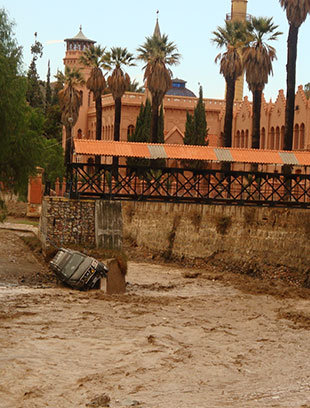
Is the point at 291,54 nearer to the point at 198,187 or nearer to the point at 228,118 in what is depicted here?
the point at 228,118

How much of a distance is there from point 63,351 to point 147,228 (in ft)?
79.3

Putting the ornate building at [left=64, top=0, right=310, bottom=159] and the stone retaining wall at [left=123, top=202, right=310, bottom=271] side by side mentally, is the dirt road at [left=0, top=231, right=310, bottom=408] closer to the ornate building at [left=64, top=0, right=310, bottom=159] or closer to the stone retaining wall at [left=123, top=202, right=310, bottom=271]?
the stone retaining wall at [left=123, top=202, right=310, bottom=271]

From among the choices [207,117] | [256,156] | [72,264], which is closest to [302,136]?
[207,117]

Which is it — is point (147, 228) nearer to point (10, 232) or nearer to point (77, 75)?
point (10, 232)

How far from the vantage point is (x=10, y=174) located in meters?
30.0

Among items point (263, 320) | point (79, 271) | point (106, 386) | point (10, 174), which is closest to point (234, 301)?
point (263, 320)

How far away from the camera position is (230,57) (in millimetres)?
49562

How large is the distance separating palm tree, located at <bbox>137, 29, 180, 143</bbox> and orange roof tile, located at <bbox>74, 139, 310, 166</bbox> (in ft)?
55.2

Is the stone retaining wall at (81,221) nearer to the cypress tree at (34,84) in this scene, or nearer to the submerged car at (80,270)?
the submerged car at (80,270)

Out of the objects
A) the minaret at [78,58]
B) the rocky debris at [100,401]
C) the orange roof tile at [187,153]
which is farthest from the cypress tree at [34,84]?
the rocky debris at [100,401]

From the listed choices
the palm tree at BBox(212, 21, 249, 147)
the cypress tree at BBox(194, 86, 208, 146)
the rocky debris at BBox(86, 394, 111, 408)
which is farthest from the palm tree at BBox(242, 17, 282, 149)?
the rocky debris at BBox(86, 394, 111, 408)

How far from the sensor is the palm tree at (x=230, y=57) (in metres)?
49.0

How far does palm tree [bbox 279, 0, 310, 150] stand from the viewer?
43.2 meters

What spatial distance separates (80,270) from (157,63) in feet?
90.8
